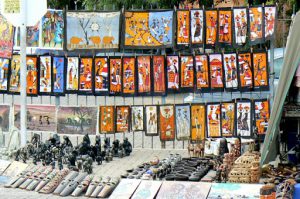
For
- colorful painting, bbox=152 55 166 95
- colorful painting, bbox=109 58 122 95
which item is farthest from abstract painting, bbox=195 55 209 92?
colorful painting, bbox=109 58 122 95

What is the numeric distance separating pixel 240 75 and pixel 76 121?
302 cm

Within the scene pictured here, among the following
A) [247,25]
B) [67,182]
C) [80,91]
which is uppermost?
[247,25]

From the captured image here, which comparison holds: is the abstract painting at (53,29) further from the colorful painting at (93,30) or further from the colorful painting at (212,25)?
the colorful painting at (212,25)

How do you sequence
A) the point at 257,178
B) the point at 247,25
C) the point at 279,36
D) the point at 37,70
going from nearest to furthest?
the point at 257,178, the point at 247,25, the point at 37,70, the point at 279,36

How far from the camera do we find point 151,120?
13.4 m

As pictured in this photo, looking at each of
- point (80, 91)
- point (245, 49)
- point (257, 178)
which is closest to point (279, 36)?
point (245, 49)

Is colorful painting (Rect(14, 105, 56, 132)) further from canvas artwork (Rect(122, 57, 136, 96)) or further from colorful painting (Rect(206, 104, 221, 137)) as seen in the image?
colorful painting (Rect(206, 104, 221, 137))

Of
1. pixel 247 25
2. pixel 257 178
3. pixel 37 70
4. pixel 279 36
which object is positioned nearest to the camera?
pixel 257 178

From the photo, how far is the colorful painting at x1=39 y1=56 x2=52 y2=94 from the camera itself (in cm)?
1350

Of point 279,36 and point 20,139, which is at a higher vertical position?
point 279,36

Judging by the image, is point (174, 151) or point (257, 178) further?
point (174, 151)

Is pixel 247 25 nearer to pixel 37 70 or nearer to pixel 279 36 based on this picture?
pixel 37 70

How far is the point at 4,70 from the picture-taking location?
13.8 m

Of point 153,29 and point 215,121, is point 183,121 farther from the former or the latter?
point 153,29
